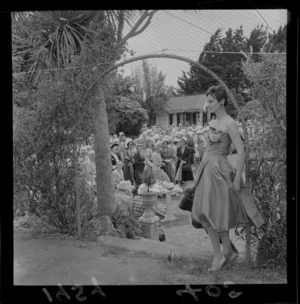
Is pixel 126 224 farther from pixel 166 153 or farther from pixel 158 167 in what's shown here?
pixel 166 153

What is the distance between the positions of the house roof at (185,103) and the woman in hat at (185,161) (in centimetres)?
29

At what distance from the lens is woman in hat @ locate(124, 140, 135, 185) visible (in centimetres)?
487

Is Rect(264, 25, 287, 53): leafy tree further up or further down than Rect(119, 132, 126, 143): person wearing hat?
further up

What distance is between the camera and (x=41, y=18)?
4.46 meters

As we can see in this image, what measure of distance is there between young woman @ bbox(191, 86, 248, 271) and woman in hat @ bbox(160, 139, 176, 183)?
330 millimetres

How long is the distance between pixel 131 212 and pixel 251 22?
7.27 feet

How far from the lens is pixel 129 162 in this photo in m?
4.94

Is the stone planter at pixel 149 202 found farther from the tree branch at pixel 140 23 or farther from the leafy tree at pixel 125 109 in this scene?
the tree branch at pixel 140 23

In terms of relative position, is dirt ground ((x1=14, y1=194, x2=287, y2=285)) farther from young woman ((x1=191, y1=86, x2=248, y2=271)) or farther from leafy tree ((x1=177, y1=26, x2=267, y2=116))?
leafy tree ((x1=177, y1=26, x2=267, y2=116))

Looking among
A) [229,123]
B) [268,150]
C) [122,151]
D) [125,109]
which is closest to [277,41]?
[229,123]

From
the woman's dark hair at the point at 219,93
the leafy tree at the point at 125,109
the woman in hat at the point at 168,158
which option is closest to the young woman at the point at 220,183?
the woman's dark hair at the point at 219,93

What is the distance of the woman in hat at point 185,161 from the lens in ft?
15.4

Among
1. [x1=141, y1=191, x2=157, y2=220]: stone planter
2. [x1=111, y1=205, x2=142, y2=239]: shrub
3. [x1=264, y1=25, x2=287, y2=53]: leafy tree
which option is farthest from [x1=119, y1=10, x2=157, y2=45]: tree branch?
[x1=111, y1=205, x2=142, y2=239]: shrub
